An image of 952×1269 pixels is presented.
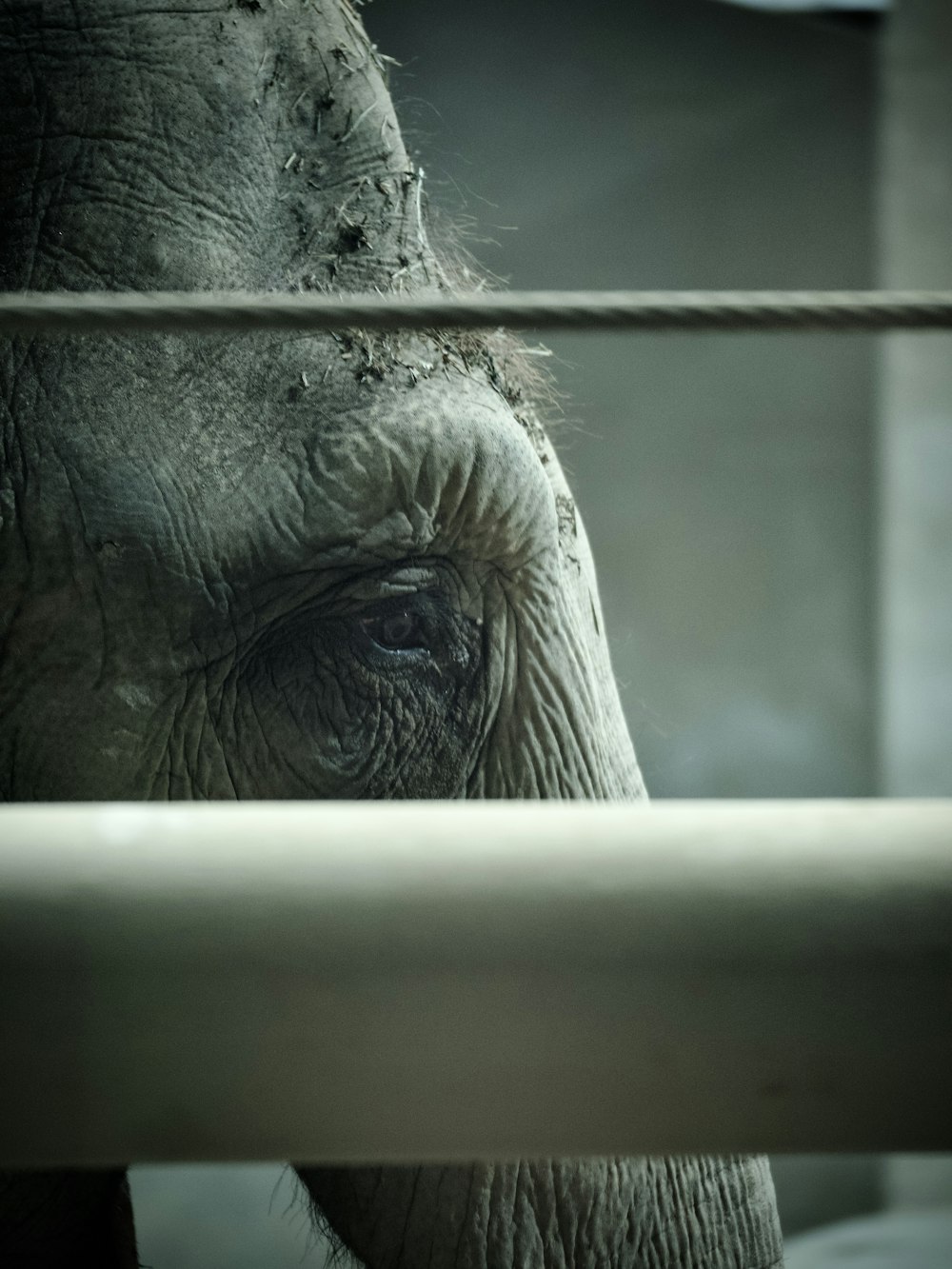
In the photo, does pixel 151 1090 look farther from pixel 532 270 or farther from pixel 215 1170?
pixel 532 270

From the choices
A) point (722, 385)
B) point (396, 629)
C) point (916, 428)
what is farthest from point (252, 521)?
point (916, 428)

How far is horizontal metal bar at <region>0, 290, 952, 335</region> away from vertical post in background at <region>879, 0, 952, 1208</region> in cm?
366

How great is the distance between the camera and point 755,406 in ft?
13.3

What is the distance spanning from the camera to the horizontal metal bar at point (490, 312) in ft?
1.49

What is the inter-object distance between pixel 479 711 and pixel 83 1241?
0.53 m

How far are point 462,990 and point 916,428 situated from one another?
3.92 meters

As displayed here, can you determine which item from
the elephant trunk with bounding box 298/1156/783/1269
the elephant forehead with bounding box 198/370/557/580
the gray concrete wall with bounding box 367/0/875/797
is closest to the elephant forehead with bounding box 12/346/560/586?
the elephant forehead with bounding box 198/370/557/580

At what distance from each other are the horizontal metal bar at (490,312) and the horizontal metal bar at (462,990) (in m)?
0.17

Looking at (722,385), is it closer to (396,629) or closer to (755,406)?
(755,406)

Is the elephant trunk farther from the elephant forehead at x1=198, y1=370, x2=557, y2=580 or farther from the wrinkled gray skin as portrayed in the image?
the elephant forehead at x1=198, y1=370, x2=557, y2=580

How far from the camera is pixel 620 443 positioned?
3.94 meters

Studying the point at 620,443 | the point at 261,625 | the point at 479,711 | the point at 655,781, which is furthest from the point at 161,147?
the point at 620,443

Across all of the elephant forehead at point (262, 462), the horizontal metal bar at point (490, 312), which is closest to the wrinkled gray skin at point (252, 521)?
the elephant forehead at point (262, 462)

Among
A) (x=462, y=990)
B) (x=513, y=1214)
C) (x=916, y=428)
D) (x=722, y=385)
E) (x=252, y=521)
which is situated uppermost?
(x=722, y=385)
